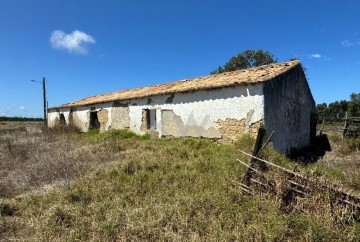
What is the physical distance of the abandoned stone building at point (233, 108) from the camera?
35.1 ft

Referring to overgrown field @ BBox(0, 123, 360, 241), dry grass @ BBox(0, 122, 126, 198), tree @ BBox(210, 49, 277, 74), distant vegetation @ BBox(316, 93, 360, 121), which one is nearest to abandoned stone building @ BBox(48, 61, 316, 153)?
overgrown field @ BBox(0, 123, 360, 241)

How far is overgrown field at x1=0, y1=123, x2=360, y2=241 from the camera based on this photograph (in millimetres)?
4355

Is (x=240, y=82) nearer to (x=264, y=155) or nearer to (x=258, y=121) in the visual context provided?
(x=258, y=121)

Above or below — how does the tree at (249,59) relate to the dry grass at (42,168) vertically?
above

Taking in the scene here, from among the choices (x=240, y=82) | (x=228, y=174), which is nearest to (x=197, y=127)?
(x=240, y=82)

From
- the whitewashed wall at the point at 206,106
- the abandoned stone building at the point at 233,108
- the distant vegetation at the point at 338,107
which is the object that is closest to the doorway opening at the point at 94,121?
the abandoned stone building at the point at 233,108

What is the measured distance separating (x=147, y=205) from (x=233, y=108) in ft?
21.7

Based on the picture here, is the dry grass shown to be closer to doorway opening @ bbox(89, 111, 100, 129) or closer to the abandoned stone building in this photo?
the abandoned stone building

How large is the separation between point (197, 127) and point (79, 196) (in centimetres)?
714

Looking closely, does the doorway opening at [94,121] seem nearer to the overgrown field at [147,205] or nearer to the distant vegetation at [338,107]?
the overgrown field at [147,205]

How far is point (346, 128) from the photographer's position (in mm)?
16203

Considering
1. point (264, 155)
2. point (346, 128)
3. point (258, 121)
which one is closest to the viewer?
point (264, 155)

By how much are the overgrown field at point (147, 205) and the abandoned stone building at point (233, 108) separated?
2891mm

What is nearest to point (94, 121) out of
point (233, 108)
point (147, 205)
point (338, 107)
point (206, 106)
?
point (206, 106)
